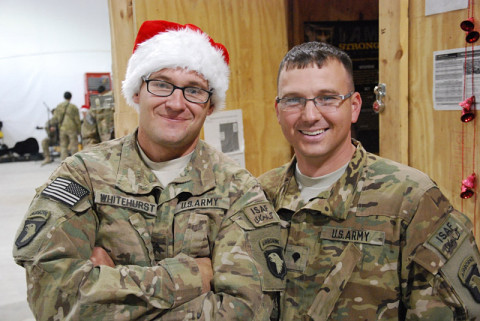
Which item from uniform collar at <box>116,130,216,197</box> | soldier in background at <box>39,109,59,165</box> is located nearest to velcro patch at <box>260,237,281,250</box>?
uniform collar at <box>116,130,216,197</box>

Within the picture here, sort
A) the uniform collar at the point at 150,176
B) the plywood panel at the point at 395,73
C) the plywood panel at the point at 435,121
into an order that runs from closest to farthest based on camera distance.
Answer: the uniform collar at the point at 150,176, the plywood panel at the point at 435,121, the plywood panel at the point at 395,73

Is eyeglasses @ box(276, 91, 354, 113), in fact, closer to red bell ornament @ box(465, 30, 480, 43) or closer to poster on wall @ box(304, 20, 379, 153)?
red bell ornament @ box(465, 30, 480, 43)

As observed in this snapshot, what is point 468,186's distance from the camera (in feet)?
6.28

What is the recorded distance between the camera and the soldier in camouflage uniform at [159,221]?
1302 millimetres

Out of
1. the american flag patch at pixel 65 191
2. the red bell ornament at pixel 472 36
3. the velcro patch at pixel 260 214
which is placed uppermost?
the red bell ornament at pixel 472 36

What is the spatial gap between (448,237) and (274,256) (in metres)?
0.52

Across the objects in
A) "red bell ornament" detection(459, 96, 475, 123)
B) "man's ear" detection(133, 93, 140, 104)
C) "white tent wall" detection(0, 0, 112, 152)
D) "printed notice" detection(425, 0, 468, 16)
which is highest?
"white tent wall" detection(0, 0, 112, 152)

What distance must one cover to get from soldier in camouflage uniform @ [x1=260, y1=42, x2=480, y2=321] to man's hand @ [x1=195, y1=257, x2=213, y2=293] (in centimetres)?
27

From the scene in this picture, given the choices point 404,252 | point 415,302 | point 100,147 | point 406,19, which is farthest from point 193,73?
point 406,19

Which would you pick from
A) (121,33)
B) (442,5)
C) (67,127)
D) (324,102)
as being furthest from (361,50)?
(67,127)

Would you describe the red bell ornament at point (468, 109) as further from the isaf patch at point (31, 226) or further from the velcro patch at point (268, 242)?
the isaf patch at point (31, 226)

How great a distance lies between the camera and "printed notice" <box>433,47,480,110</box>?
186 centimetres

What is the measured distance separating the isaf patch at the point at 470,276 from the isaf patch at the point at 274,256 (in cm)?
51

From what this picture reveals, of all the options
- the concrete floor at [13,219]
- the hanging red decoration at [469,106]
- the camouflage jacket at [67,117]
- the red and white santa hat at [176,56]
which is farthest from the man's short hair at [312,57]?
the camouflage jacket at [67,117]
